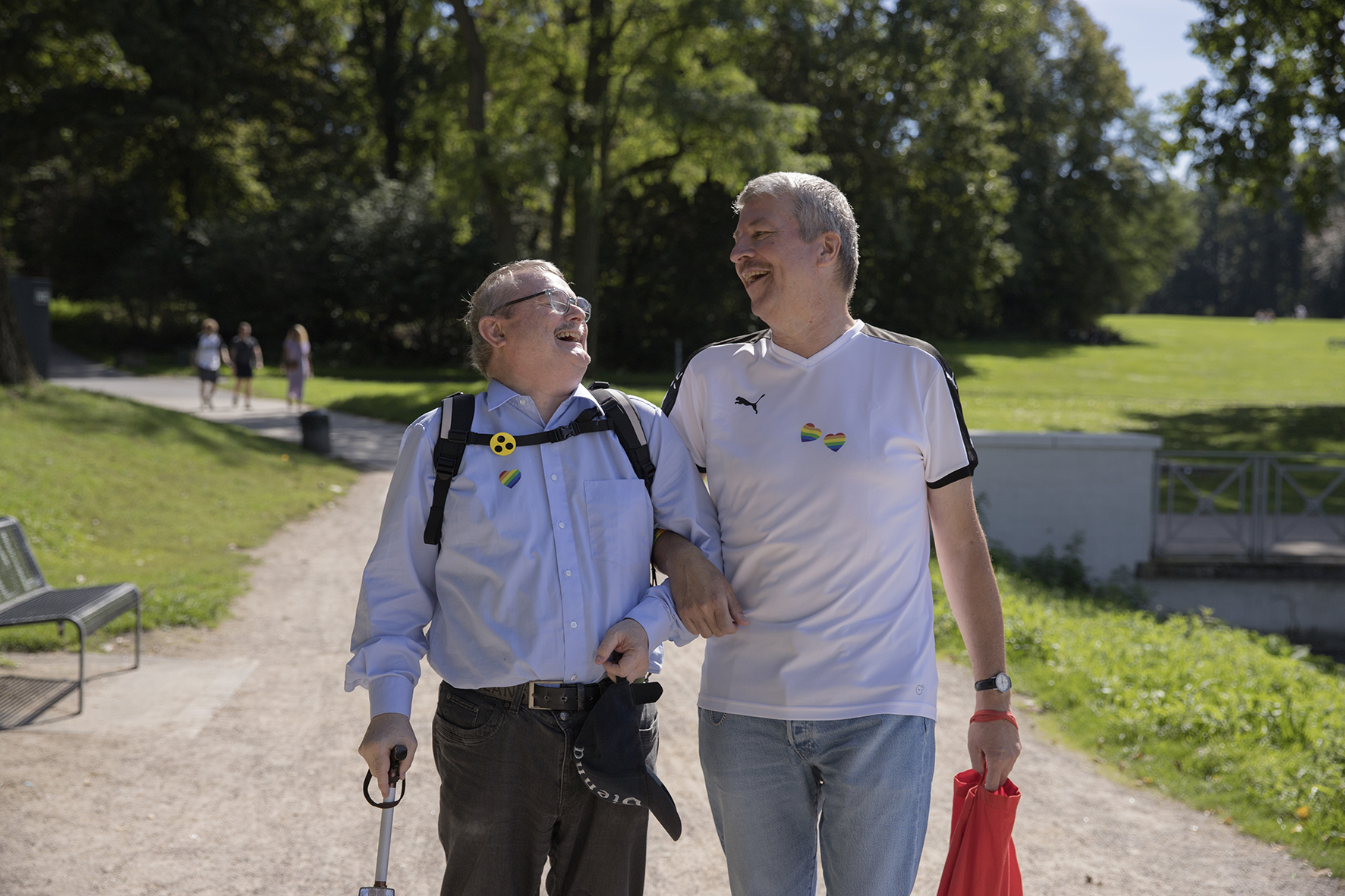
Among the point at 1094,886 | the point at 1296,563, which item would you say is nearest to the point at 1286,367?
the point at 1296,563

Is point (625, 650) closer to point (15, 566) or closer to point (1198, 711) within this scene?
point (1198, 711)

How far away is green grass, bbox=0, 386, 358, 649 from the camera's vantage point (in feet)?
27.1

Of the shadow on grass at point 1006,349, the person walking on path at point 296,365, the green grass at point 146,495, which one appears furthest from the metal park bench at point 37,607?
the shadow on grass at point 1006,349

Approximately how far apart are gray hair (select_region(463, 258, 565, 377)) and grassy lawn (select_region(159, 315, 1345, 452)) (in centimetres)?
1566

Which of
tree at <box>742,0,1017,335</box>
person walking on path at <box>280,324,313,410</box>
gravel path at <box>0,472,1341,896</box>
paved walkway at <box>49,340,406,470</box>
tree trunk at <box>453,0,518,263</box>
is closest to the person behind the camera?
gravel path at <box>0,472,1341,896</box>

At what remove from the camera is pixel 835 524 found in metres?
2.38

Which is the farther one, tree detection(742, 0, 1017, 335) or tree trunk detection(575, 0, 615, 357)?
tree detection(742, 0, 1017, 335)

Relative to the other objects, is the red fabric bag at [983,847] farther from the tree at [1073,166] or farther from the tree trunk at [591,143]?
the tree at [1073,166]

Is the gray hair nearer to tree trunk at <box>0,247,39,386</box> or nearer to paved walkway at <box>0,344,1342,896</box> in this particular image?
paved walkway at <box>0,344,1342,896</box>

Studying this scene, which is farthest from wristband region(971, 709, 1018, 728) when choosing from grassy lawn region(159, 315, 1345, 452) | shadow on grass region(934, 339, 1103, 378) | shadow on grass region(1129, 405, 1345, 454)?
shadow on grass region(934, 339, 1103, 378)

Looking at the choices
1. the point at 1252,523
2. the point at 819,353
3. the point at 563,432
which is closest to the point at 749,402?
the point at 819,353

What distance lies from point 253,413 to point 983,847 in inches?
802

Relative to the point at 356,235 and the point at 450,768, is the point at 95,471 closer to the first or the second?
the point at 450,768

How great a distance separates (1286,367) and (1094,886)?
41.5 meters
